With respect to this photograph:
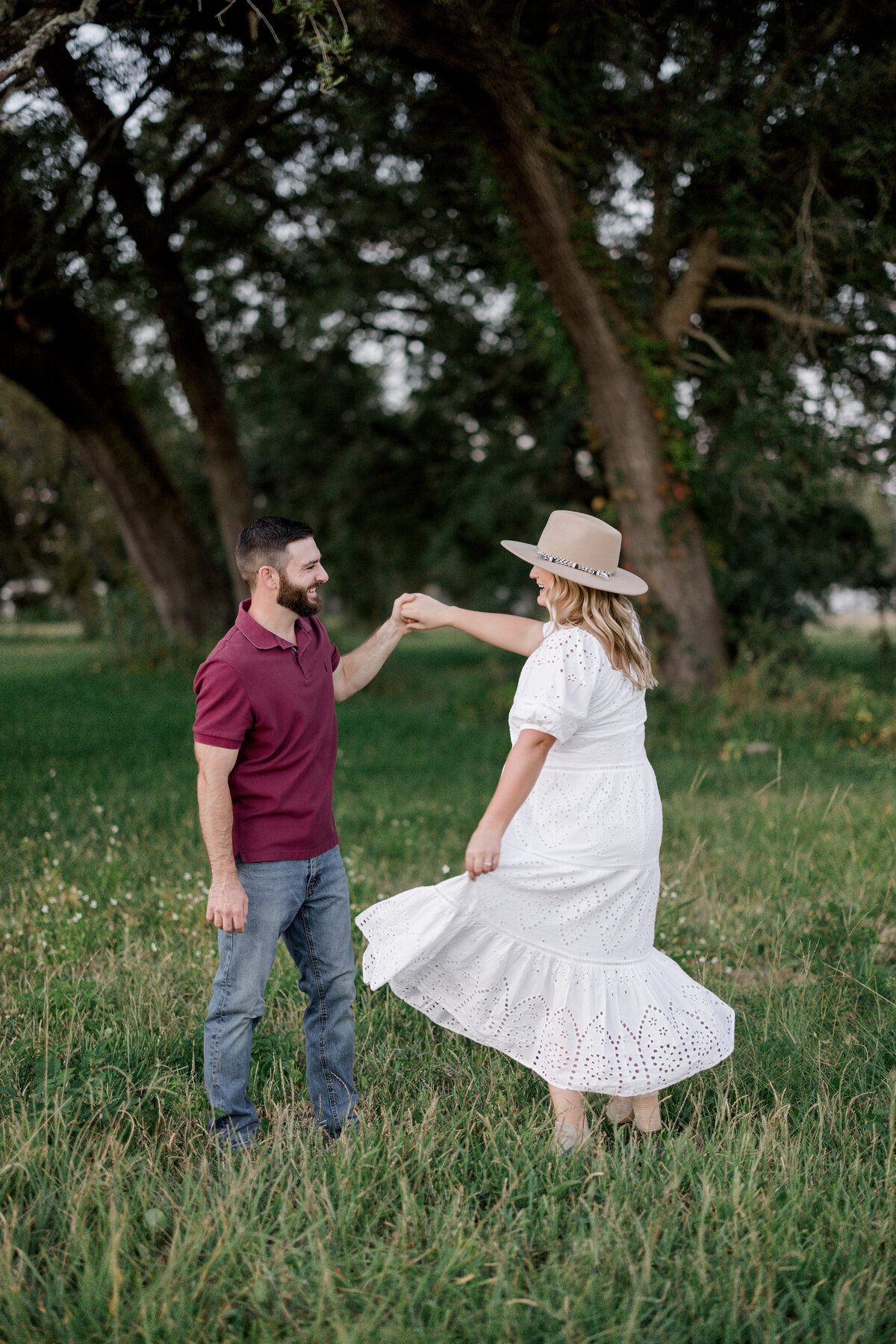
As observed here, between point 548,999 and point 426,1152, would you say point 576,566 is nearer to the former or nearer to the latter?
point 548,999

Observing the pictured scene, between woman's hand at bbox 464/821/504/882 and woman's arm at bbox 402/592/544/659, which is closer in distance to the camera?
woman's hand at bbox 464/821/504/882

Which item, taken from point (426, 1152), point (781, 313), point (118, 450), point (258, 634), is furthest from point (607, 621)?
point (118, 450)

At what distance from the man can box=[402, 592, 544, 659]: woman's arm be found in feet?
1.70

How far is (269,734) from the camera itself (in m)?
3.06

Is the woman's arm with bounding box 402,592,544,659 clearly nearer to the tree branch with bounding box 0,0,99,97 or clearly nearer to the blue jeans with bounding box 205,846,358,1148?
the blue jeans with bounding box 205,846,358,1148

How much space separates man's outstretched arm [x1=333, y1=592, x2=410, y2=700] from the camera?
11.9 ft

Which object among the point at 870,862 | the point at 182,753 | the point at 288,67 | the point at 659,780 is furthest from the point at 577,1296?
the point at 288,67

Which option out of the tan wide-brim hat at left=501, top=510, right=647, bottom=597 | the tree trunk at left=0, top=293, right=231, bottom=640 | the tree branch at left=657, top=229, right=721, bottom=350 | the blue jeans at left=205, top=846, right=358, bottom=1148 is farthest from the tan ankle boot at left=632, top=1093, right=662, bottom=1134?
the tree trunk at left=0, top=293, right=231, bottom=640

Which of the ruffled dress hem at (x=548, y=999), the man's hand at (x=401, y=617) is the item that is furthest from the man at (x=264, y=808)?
the man's hand at (x=401, y=617)

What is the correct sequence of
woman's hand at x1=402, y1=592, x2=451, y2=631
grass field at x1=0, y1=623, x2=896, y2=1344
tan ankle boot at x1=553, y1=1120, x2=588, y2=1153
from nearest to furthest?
grass field at x1=0, y1=623, x2=896, y2=1344, tan ankle boot at x1=553, y1=1120, x2=588, y2=1153, woman's hand at x1=402, y1=592, x2=451, y2=631

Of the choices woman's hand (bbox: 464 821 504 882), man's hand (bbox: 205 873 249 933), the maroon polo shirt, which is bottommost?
man's hand (bbox: 205 873 249 933)

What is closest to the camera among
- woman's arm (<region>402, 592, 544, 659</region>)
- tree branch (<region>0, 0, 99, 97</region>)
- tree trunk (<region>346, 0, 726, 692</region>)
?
woman's arm (<region>402, 592, 544, 659</region>)

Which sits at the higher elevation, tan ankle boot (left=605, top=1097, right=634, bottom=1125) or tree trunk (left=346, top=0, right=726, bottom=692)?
tree trunk (left=346, top=0, right=726, bottom=692)

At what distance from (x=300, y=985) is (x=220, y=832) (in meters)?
0.74
